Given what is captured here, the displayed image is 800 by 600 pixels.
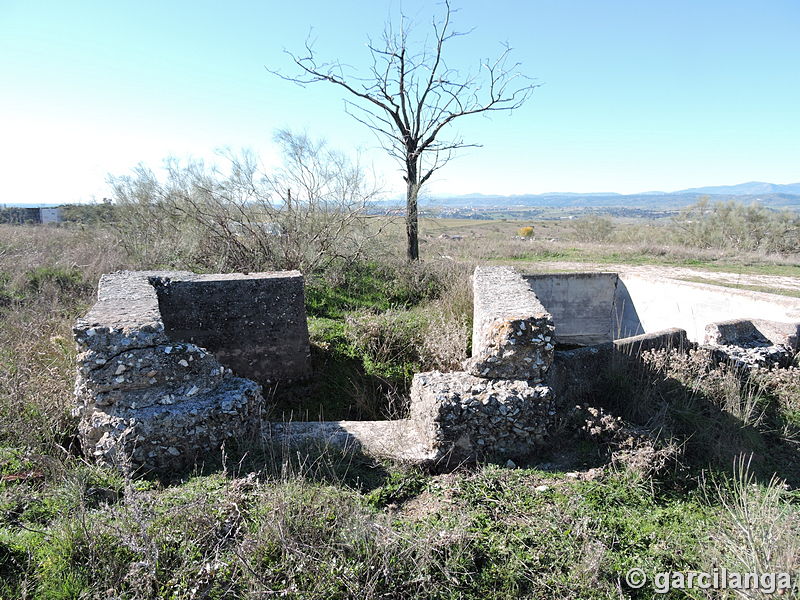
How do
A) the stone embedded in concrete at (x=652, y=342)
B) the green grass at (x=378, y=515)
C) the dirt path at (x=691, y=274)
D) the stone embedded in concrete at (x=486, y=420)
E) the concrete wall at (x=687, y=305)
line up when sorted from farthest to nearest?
the dirt path at (x=691, y=274), the concrete wall at (x=687, y=305), the stone embedded in concrete at (x=652, y=342), the stone embedded in concrete at (x=486, y=420), the green grass at (x=378, y=515)

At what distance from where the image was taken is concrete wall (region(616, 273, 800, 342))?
7972mm

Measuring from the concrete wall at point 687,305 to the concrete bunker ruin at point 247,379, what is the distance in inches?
165

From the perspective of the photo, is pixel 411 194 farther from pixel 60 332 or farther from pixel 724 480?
pixel 724 480

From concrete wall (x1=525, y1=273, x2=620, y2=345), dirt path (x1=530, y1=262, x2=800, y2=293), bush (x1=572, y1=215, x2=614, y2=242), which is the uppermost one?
bush (x1=572, y1=215, x2=614, y2=242)

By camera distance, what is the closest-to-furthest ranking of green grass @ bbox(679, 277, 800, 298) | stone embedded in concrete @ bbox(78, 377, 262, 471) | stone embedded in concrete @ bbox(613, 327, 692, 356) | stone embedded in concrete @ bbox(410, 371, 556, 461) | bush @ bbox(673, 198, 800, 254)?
stone embedded in concrete @ bbox(78, 377, 262, 471)
stone embedded in concrete @ bbox(410, 371, 556, 461)
stone embedded in concrete @ bbox(613, 327, 692, 356)
green grass @ bbox(679, 277, 800, 298)
bush @ bbox(673, 198, 800, 254)

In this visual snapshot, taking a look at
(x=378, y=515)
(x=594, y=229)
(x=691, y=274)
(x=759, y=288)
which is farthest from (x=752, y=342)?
(x=594, y=229)

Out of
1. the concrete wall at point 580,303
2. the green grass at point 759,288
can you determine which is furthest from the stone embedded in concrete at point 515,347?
the green grass at point 759,288

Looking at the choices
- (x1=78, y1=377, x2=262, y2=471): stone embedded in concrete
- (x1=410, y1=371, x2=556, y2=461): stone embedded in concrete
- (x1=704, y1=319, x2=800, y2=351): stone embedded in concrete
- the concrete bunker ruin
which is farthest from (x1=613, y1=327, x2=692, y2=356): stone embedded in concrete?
(x1=78, y1=377, x2=262, y2=471): stone embedded in concrete

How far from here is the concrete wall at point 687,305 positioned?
26.2 feet

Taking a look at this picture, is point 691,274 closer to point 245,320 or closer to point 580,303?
point 580,303

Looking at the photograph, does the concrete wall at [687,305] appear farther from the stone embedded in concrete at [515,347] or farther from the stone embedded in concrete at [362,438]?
the stone embedded in concrete at [362,438]

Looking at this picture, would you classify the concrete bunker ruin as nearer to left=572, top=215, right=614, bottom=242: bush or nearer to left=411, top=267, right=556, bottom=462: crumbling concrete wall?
left=411, top=267, right=556, bottom=462: crumbling concrete wall

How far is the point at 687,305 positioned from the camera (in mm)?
9445

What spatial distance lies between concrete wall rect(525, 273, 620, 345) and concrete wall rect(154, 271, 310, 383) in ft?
23.2
